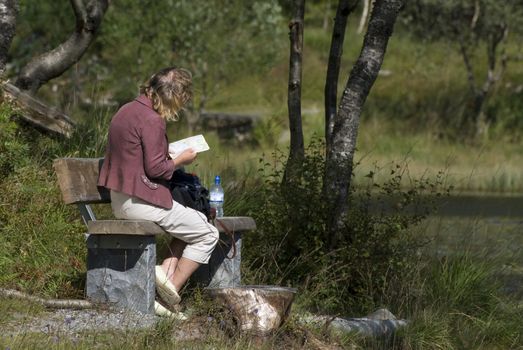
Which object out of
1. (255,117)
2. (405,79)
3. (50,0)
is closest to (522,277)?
(50,0)

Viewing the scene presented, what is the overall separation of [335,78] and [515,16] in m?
21.1

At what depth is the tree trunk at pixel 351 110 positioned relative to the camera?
10031 millimetres

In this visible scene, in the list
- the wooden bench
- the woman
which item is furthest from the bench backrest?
the woman

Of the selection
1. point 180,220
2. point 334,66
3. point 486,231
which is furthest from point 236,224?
point 486,231

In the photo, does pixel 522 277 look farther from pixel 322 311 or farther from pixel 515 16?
pixel 515 16

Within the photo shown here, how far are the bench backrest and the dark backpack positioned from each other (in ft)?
1.70

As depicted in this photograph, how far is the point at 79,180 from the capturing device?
8344mm

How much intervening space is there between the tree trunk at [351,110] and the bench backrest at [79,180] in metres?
2.22

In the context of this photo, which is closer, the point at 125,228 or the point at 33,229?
the point at 125,228

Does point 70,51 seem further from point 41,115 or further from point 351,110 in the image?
point 351,110

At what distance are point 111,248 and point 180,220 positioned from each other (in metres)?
0.50

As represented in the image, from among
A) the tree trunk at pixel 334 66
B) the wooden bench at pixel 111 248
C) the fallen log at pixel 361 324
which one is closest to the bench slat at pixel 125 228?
the wooden bench at pixel 111 248

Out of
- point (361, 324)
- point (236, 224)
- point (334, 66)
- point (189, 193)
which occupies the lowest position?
point (361, 324)

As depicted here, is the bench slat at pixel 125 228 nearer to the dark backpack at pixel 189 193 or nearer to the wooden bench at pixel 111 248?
the wooden bench at pixel 111 248
